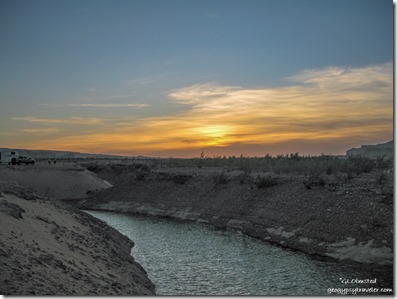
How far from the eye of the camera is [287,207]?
35.1 m

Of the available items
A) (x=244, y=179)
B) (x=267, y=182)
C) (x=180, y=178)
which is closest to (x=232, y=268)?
(x=267, y=182)

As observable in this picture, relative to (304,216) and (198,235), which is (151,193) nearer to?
(198,235)

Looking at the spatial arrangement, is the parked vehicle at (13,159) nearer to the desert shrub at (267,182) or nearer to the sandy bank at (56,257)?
the desert shrub at (267,182)

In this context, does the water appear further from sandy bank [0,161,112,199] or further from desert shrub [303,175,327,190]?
sandy bank [0,161,112,199]

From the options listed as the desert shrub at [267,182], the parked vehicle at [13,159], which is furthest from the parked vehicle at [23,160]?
the desert shrub at [267,182]

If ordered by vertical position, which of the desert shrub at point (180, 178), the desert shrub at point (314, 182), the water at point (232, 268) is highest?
the desert shrub at point (314, 182)

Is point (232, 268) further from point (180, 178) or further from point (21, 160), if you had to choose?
point (21, 160)

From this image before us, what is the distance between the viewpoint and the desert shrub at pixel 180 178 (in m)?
54.9

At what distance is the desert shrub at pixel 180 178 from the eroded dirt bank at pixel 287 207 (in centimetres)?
13

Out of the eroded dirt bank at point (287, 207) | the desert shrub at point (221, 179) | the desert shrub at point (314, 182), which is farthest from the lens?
the desert shrub at point (221, 179)

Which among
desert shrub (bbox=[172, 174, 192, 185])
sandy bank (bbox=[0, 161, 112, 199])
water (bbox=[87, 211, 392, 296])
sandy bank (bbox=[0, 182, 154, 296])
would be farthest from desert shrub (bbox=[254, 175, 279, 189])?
sandy bank (bbox=[0, 161, 112, 199])

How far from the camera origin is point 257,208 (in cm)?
3866

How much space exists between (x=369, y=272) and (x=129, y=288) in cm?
1188

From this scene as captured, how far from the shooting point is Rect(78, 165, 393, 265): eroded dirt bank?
2583 centimetres
